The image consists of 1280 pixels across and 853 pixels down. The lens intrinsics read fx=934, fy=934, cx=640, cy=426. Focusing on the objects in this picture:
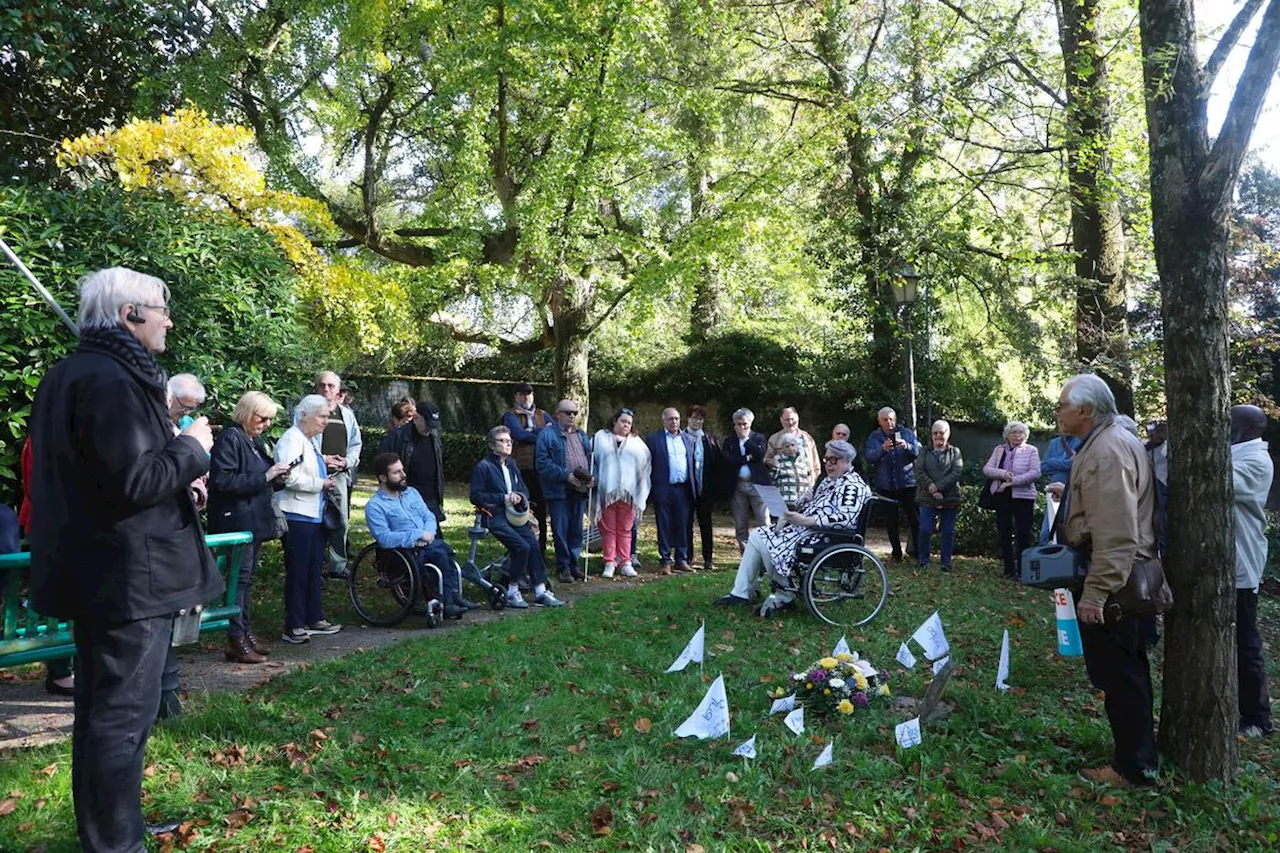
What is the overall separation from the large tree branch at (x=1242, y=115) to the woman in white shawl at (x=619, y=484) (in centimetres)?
698

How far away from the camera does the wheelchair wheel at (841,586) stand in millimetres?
7824

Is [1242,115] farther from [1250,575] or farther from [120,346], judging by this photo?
[120,346]

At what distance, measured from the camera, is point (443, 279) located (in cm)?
1562

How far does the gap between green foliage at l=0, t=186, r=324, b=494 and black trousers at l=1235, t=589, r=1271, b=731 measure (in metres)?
7.58

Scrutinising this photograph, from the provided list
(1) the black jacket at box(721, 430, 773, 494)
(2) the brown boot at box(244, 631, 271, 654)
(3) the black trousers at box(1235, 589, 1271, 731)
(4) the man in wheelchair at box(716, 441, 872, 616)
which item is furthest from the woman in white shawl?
(3) the black trousers at box(1235, 589, 1271, 731)

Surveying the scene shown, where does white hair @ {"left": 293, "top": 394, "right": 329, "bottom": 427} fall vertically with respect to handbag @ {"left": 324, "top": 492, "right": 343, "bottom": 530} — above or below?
above

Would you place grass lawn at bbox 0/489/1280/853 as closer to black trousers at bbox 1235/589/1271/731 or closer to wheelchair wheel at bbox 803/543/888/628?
black trousers at bbox 1235/589/1271/731

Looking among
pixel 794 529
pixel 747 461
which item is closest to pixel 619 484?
pixel 747 461

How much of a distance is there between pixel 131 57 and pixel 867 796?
40.5ft

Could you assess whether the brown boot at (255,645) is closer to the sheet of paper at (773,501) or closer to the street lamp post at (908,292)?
the sheet of paper at (773,501)

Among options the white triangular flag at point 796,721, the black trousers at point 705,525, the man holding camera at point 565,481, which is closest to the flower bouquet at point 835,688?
the white triangular flag at point 796,721

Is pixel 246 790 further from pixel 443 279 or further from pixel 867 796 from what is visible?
pixel 443 279

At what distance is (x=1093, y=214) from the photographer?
13.8 metres

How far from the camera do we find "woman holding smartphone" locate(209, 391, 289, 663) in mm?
6215
